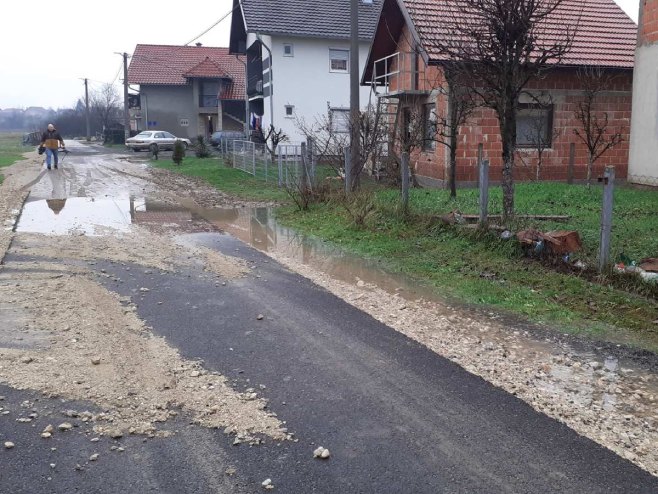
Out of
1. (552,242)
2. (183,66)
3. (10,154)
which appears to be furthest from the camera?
(183,66)

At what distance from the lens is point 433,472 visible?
3.57m

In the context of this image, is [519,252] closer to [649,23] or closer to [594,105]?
[649,23]

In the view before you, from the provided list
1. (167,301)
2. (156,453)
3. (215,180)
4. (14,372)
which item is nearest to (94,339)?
(14,372)

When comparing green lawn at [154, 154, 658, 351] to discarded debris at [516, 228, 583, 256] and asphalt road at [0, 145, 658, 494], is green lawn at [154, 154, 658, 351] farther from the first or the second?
asphalt road at [0, 145, 658, 494]

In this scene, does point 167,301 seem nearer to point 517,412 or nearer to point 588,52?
point 517,412

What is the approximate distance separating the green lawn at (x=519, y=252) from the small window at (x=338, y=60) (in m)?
18.8

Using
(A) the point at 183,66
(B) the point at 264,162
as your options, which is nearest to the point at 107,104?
(A) the point at 183,66

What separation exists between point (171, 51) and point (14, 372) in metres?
53.3

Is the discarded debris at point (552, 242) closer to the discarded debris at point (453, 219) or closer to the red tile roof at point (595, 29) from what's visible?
the discarded debris at point (453, 219)

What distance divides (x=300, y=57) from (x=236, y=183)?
13.8 m

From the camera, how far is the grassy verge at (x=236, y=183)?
16828 mm

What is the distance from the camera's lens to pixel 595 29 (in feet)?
62.8

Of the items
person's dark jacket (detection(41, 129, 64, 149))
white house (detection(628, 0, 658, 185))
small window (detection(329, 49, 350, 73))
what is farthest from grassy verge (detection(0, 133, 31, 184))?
white house (detection(628, 0, 658, 185))

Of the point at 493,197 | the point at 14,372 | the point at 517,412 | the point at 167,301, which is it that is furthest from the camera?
the point at 493,197
